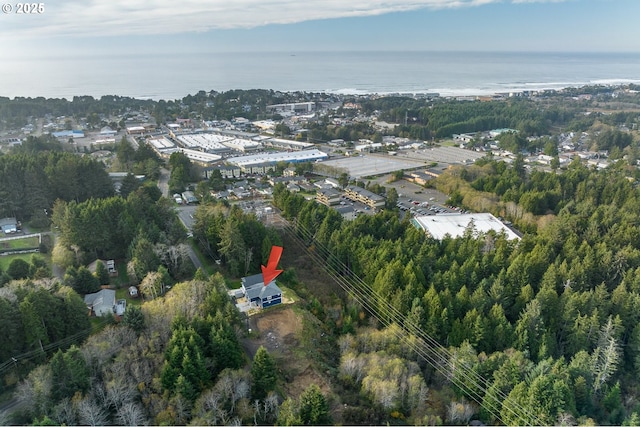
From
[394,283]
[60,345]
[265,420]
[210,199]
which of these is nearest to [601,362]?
[394,283]

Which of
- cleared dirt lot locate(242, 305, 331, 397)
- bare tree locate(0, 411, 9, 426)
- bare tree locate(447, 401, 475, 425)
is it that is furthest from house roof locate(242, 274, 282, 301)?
bare tree locate(0, 411, 9, 426)

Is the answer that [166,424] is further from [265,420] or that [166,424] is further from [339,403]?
[339,403]

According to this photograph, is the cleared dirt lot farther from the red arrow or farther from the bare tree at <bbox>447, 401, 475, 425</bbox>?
the bare tree at <bbox>447, 401, 475, 425</bbox>

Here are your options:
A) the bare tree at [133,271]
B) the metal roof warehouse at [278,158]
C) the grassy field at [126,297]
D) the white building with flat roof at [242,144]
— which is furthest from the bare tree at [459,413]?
the white building with flat roof at [242,144]

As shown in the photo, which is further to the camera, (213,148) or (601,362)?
(213,148)

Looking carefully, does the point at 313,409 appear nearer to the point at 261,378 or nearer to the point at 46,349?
the point at 261,378
